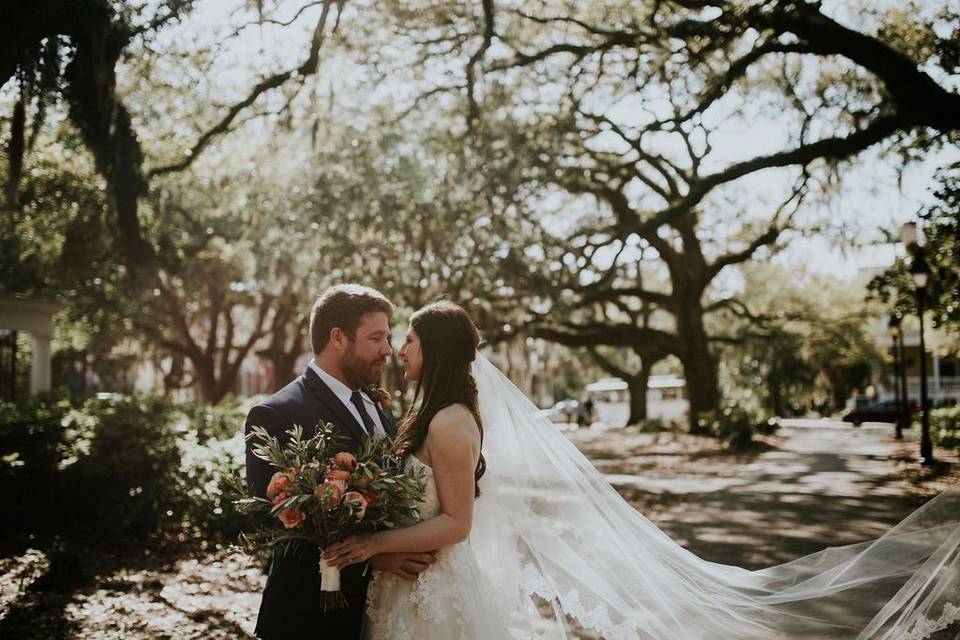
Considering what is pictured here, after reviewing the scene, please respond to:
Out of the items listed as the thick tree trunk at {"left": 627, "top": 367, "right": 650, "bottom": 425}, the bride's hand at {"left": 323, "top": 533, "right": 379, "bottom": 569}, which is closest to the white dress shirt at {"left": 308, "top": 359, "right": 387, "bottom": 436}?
the bride's hand at {"left": 323, "top": 533, "right": 379, "bottom": 569}

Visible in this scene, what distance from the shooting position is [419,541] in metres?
2.89

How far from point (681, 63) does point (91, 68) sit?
946cm

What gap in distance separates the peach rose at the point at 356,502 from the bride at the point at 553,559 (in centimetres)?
16

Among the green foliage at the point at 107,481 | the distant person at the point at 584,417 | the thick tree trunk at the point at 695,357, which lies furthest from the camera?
the distant person at the point at 584,417

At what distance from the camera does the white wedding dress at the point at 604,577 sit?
10.4 feet

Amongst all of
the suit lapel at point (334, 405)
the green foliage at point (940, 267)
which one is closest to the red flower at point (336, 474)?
the suit lapel at point (334, 405)

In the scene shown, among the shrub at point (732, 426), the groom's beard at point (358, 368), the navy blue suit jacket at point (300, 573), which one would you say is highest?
the groom's beard at point (358, 368)

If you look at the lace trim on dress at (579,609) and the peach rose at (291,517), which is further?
the lace trim on dress at (579,609)

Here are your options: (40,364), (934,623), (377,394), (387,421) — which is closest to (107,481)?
(387,421)

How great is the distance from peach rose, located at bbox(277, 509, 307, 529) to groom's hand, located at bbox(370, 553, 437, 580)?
0.49m

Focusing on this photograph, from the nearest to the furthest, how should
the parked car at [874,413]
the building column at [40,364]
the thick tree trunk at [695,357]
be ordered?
the building column at [40,364] < the thick tree trunk at [695,357] < the parked car at [874,413]

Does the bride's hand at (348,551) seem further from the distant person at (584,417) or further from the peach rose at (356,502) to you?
the distant person at (584,417)

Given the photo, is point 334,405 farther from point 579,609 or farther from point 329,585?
point 579,609

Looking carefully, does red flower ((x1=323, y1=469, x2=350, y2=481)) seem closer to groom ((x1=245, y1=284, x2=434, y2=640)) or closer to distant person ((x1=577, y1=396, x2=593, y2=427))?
groom ((x1=245, y1=284, x2=434, y2=640))
